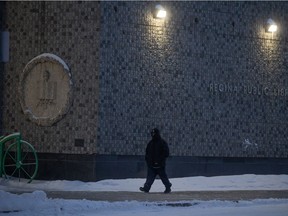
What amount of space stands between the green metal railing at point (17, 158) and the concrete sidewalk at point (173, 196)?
3.65 meters

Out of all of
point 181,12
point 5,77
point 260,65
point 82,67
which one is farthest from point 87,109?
point 260,65

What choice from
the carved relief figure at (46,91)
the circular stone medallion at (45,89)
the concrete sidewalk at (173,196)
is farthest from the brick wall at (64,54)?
the concrete sidewalk at (173,196)

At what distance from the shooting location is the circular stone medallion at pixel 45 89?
21.4 m

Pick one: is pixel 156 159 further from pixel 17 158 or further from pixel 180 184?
pixel 17 158

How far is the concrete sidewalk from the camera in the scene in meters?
16.4

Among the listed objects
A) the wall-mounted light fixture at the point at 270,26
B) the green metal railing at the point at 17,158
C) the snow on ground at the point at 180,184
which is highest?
the wall-mounted light fixture at the point at 270,26

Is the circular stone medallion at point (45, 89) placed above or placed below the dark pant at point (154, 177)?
above

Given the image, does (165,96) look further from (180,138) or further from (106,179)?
(106,179)

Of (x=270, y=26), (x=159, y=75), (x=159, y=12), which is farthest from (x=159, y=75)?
(x=270, y=26)

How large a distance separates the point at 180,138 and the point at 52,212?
950cm

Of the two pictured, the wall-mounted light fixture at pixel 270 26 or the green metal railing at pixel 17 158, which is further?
the wall-mounted light fixture at pixel 270 26

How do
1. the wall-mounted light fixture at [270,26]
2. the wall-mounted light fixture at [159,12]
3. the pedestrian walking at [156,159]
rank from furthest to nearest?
the wall-mounted light fixture at [270,26]
the wall-mounted light fixture at [159,12]
the pedestrian walking at [156,159]

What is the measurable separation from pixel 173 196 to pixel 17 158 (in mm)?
5953

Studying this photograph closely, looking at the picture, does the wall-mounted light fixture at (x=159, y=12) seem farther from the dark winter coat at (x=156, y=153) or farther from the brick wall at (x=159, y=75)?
the dark winter coat at (x=156, y=153)
